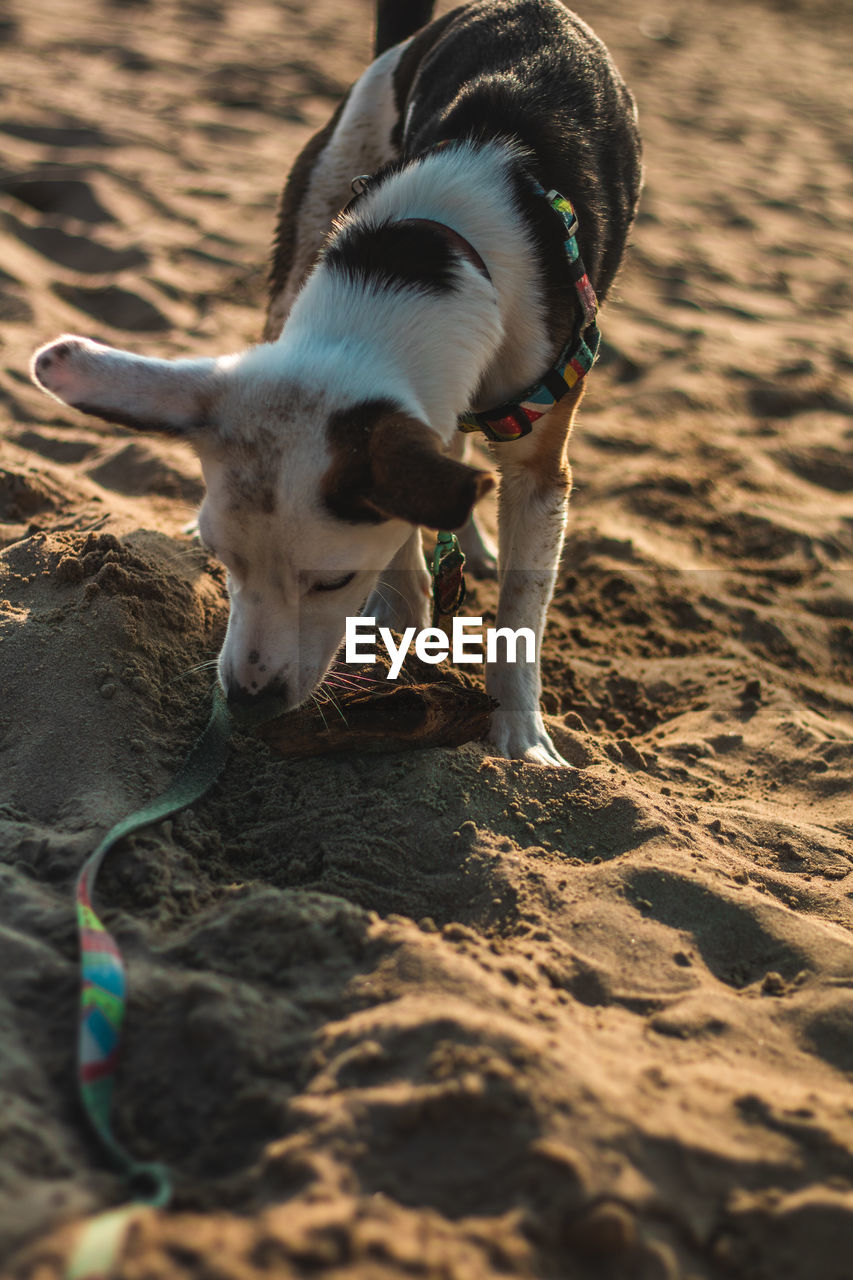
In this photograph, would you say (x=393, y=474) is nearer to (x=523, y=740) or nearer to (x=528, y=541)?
(x=523, y=740)

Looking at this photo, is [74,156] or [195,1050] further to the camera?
[74,156]

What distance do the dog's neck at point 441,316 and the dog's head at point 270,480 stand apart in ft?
0.41

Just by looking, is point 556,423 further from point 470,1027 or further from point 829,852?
point 470,1027

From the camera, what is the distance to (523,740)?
2986mm

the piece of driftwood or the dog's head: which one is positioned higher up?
the dog's head

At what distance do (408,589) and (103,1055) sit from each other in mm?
2227

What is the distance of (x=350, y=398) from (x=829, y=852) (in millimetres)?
1729

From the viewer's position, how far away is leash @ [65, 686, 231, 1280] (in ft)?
4.04

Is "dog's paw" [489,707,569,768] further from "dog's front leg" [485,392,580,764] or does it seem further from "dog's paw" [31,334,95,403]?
"dog's paw" [31,334,95,403]

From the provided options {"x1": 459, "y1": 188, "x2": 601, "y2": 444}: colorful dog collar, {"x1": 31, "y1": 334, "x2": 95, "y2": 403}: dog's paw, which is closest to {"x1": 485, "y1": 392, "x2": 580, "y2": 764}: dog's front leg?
{"x1": 459, "y1": 188, "x2": 601, "y2": 444}: colorful dog collar

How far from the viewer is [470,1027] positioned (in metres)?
1.65

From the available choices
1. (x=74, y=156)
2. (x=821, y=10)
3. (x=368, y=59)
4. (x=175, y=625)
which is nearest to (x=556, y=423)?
(x=175, y=625)

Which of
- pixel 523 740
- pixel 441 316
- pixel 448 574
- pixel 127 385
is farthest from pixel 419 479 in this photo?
pixel 523 740

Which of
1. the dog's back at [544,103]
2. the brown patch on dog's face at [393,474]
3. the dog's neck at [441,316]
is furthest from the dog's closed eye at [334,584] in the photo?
the dog's back at [544,103]
